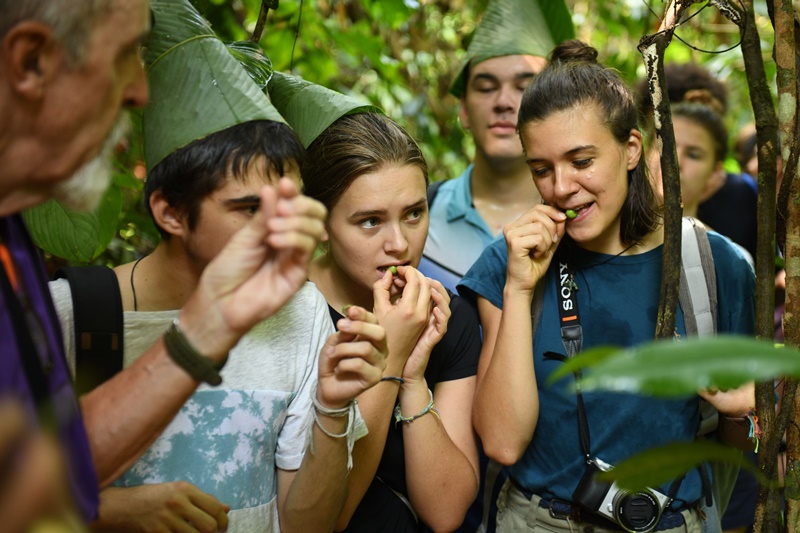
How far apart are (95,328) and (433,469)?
98 centimetres

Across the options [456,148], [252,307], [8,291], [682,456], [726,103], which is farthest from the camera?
[456,148]

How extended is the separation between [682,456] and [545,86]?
1724mm

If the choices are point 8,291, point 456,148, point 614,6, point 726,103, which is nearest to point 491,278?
point 8,291

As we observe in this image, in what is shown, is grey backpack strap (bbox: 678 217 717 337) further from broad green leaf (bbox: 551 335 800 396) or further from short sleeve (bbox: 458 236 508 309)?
broad green leaf (bbox: 551 335 800 396)

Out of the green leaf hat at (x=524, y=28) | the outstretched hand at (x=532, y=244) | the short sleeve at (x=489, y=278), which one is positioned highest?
the green leaf hat at (x=524, y=28)

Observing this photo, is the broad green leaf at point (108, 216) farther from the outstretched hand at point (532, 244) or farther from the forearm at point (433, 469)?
the outstretched hand at point (532, 244)

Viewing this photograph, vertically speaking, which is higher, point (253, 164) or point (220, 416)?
point (253, 164)

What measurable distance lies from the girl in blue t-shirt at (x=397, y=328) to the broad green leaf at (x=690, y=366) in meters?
1.43

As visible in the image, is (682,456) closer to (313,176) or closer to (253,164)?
(253,164)

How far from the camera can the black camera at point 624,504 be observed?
2188mm

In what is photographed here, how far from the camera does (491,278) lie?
8.24 feet

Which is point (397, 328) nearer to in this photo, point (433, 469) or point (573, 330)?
point (433, 469)

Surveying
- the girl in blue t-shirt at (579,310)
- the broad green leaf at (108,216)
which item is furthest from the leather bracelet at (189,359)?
the broad green leaf at (108,216)

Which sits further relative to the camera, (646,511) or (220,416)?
(646,511)
